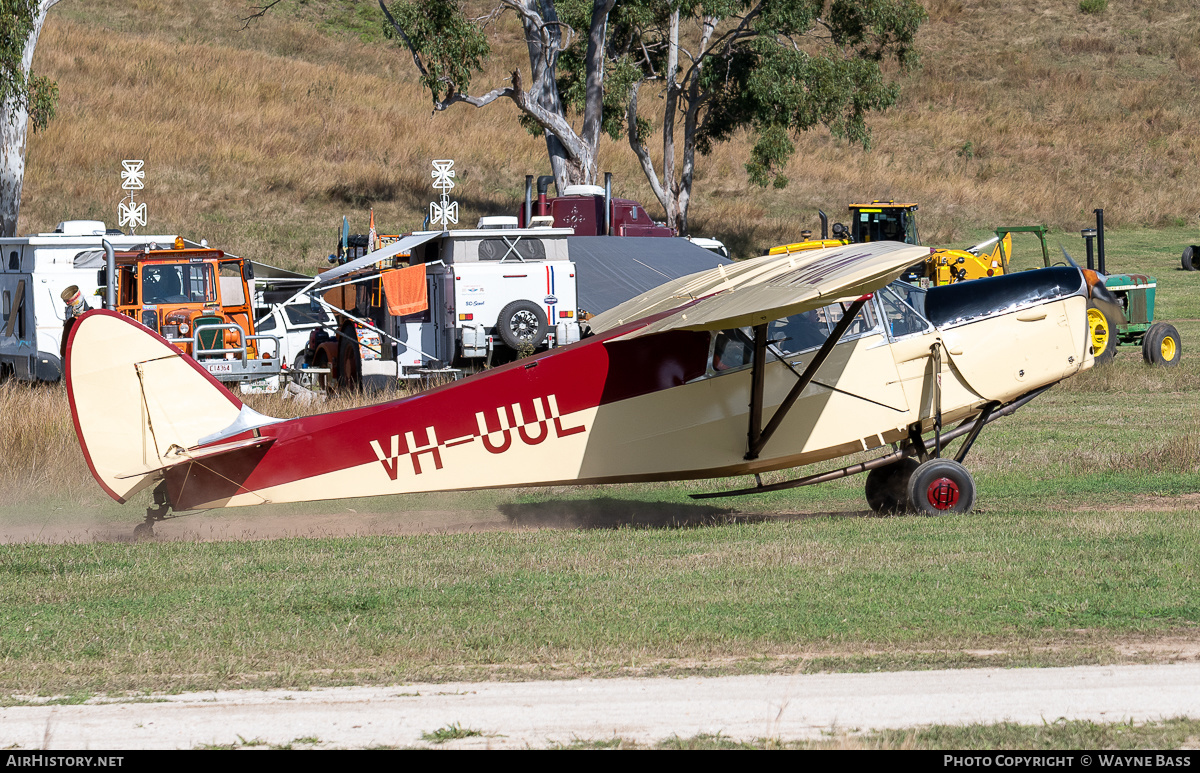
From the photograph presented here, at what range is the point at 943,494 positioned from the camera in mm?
10625

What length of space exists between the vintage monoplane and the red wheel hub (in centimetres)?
2

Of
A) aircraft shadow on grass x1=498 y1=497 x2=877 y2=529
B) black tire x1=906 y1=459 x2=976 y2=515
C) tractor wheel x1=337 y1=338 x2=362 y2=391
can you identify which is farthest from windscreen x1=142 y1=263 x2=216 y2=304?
black tire x1=906 y1=459 x2=976 y2=515

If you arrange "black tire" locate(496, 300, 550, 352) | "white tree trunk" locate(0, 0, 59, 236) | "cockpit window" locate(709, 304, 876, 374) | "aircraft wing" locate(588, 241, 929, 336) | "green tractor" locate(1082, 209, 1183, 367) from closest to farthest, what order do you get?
"aircraft wing" locate(588, 241, 929, 336), "cockpit window" locate(709, 304, 876, 374), "black tire" locate(496, 300, 550, 352), "green tractor" locate(1082, 209, 1183, 367), "white tree trunk" locate(0, 0, 59, 236)

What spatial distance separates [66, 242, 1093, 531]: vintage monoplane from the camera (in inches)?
384

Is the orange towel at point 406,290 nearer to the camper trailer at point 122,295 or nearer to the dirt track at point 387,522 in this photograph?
the camper trailer at point 122,295

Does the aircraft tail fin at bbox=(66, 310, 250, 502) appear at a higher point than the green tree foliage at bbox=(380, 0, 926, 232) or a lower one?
lower

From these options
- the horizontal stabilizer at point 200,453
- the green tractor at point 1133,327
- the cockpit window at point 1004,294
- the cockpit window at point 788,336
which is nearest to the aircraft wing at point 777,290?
the cockpit window at point 788,336

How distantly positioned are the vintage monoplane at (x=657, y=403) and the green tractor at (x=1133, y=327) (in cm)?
1029

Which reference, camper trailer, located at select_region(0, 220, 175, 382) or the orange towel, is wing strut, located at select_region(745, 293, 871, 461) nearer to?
the orange towel

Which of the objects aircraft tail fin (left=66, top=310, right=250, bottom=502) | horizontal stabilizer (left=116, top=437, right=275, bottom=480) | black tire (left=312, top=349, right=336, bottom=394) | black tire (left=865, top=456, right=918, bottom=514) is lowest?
black tire (left=865, top=456, right=918, bottom=514)

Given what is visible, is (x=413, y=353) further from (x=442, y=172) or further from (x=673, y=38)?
(x=673, y=38)

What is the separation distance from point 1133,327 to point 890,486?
1472cm

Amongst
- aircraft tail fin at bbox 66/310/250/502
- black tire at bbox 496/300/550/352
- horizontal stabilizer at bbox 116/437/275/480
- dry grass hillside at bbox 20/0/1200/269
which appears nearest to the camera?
aircraft tail fin at bbox 66/310/250/502

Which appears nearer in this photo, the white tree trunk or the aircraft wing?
the aircraft wing
